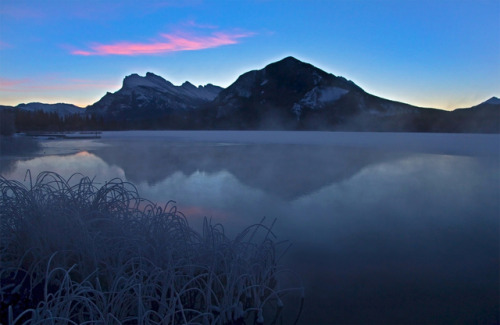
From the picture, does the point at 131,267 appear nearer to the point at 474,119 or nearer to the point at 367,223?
the point at 367,223

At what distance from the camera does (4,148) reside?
23.7 m

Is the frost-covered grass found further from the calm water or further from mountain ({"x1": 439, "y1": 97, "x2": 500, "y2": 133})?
mountain ({"x1": 439, "y1": 97, "x2": 500, "y2": 133})

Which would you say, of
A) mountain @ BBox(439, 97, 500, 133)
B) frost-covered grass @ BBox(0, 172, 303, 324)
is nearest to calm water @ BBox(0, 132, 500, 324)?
frost-covered grass @ BBox(0, 172, 303, 324)

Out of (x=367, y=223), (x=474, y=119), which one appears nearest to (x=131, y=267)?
(x=367, y=223)

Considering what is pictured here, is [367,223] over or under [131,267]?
under

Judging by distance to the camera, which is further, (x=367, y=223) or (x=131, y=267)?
(x=367, y=223)

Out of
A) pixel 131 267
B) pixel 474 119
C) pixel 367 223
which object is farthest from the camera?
pixel 474 119

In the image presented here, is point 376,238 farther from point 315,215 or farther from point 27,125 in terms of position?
point 27,125

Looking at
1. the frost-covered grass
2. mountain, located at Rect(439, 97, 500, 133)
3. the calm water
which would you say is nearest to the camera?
the frost-covered grass

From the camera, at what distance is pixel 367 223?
8055 mm

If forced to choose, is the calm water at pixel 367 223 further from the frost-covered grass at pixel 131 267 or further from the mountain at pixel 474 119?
the mountain at pixel 474 119

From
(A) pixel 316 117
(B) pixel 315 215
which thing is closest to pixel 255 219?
(B) pixel 315 215

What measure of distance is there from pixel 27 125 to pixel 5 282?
79.8 meters

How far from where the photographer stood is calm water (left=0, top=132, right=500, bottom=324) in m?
4.70
